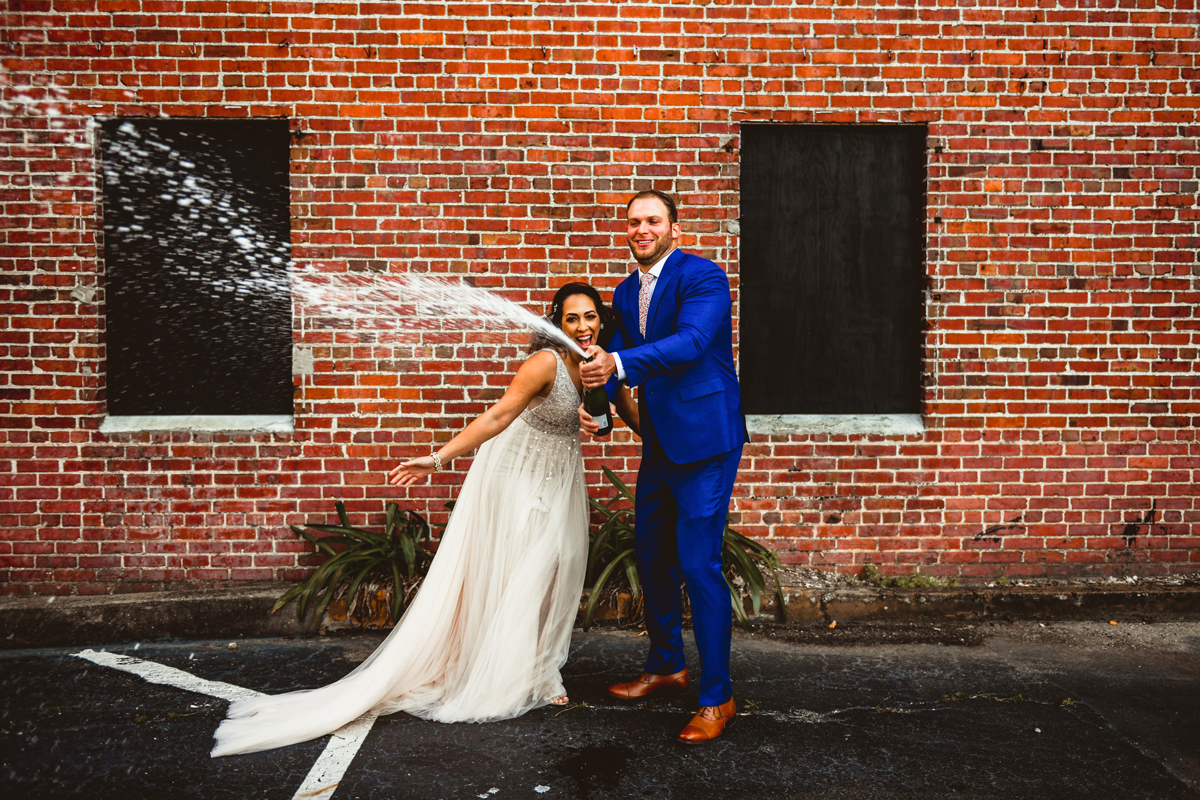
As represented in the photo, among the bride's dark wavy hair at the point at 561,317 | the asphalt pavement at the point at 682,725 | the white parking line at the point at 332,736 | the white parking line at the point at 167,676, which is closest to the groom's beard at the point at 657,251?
the bride's dark wavy hair at the point at 561,317

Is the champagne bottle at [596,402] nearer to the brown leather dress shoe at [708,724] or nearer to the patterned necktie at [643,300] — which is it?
the patterned necktie at [643,300]

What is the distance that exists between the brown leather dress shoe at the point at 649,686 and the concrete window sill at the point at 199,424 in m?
2.84

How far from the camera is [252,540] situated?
17.1 ft

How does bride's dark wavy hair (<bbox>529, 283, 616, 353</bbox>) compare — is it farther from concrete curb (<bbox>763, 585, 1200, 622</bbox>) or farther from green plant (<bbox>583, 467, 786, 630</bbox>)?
concrete curb (<bbox>763, 585, 1200, 622</bbox>)

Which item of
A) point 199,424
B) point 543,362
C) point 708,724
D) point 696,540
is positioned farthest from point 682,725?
point 199,424

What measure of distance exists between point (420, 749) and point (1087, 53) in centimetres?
587

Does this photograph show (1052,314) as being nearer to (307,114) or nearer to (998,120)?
(998,120)

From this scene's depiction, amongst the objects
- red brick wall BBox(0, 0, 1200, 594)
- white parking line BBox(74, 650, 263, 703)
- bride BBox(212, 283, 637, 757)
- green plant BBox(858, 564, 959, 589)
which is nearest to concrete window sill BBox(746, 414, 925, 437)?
red brick wall BBox(0, 0, 1200, 594)

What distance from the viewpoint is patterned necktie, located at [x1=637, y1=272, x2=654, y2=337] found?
11.9 ft

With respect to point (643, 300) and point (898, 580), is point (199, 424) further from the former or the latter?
point (898, 580)

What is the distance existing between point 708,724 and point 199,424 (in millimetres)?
3837

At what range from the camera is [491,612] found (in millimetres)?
3699

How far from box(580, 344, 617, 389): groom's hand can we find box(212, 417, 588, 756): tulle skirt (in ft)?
2.43

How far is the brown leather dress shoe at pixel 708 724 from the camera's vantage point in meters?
3.33
